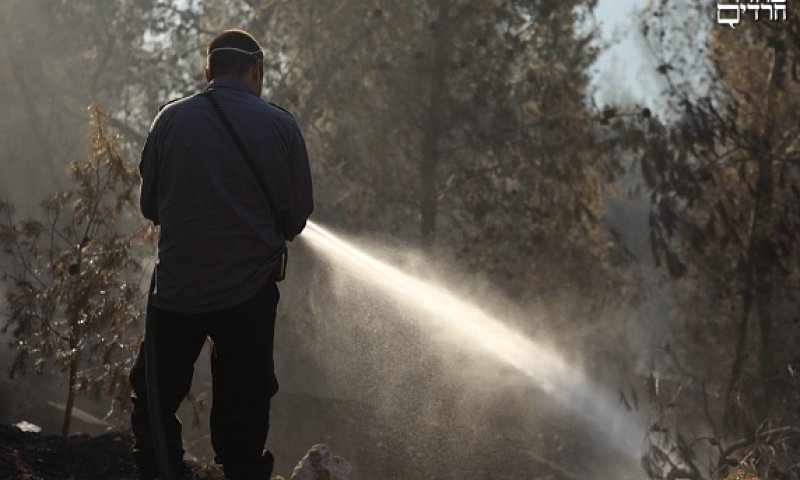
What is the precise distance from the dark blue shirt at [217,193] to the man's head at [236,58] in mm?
64

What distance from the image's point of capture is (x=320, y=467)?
229 inches

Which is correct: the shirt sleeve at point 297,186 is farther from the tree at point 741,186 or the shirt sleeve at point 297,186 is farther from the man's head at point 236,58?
the tree at point 741,186

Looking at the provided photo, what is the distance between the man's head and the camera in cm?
438

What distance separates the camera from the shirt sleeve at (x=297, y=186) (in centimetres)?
434

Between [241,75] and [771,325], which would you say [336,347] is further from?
[241,75]

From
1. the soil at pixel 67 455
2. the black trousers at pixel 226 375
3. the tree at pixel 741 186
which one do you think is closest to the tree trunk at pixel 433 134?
the tree at pixel 741 186

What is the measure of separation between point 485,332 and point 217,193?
12.6 m

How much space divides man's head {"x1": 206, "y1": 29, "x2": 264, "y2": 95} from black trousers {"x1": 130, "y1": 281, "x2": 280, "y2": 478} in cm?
83

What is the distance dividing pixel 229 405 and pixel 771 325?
1274 cm

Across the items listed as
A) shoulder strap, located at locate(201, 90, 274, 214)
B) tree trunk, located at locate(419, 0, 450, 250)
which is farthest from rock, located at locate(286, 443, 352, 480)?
tree trunk, located at locate(419, 0, 450, 250)

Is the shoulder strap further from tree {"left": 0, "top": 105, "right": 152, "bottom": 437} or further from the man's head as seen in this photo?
tree {"left": 0, "top": 105, "right": 152, "bottom": 437}

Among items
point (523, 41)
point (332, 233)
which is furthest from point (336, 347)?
point (523, 41)

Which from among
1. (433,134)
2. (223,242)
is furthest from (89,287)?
(433,134)

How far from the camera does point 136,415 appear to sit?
179 inches
